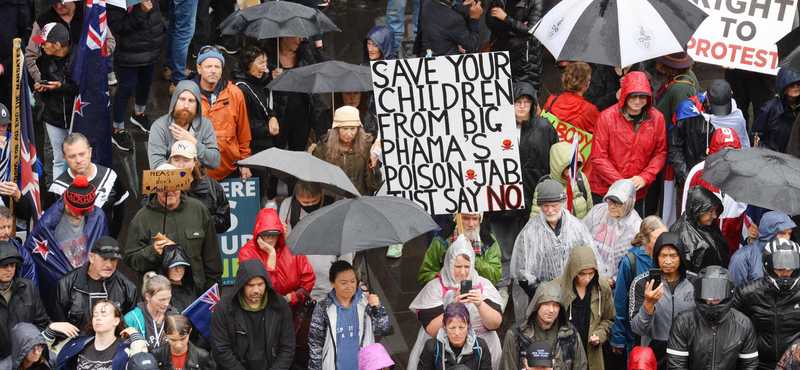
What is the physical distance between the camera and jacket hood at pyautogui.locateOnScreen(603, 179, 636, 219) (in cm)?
1027

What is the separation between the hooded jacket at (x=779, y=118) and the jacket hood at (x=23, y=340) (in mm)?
6945

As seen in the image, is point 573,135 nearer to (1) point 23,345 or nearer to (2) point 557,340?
(2) point 557,340

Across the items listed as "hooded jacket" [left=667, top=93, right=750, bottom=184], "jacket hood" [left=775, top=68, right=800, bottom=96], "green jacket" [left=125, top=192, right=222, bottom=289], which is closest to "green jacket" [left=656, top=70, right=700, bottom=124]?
"hooded jacket" [left=667, top=93, right=750, bottom=184]

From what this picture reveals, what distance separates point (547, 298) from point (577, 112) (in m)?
3.33

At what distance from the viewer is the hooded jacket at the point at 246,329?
905cm

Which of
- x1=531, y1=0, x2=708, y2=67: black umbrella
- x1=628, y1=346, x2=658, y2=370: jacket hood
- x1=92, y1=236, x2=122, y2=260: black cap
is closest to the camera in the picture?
x1=628, y1=346, x2=658, y2=370: jacket hood

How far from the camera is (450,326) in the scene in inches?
349

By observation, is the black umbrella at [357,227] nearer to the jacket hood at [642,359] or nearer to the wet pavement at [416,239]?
the jacket hood at [642,359]

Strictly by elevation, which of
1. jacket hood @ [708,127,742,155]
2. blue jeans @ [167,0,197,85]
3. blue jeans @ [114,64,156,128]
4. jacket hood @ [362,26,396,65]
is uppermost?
blue jeans @ [167,0,197,85]

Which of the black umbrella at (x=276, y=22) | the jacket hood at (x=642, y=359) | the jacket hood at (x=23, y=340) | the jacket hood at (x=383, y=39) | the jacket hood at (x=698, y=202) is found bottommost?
the jacket hood at (x=642, y=359)

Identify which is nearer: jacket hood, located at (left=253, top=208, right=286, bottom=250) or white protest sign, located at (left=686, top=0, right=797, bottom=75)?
jacket hood, located at (left=253, top=208, right=286, bottom=250)

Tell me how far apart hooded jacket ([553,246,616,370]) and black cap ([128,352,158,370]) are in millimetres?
3095

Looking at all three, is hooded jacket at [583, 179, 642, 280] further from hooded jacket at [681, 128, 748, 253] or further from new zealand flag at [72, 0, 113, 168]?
new zealand flag at [72, 0, 113, 168]

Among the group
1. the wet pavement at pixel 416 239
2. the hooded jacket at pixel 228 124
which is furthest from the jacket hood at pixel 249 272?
the hooded jacket at pixel 228 124
